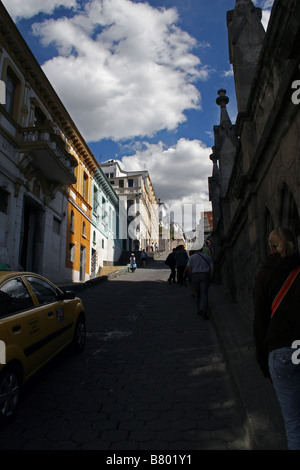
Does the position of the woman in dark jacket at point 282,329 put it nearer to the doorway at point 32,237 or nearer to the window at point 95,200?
the doorway at point 32,237

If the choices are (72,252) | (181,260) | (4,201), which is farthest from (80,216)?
(181,260)

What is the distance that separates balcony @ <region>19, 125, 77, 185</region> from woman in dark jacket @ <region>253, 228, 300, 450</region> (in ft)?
44.6

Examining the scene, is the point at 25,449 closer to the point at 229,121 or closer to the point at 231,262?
the point at 231,262

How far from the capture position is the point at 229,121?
29.7 ft

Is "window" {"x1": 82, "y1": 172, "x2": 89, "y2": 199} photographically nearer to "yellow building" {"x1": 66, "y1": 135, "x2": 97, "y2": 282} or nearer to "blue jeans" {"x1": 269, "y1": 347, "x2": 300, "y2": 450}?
"yellow building" {"x1": 66, "y1": 135, "x2": 97, "y2": 282}

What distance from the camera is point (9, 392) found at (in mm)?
3082

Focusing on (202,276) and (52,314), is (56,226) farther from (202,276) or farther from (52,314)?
(52,314)

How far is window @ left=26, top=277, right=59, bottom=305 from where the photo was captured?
14.3ft

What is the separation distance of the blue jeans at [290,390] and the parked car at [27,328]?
2.50 meters

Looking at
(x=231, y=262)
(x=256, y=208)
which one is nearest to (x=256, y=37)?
(x=256, y=208)

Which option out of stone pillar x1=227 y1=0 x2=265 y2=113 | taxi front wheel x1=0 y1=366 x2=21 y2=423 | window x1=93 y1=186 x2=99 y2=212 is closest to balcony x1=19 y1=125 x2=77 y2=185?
stone pillar x1=227 y1=0 x2=265 y2=113

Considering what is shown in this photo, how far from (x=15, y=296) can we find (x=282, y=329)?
10.1ft

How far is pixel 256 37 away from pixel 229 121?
3.63 meters

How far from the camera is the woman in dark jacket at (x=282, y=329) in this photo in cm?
198
